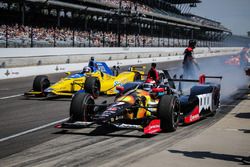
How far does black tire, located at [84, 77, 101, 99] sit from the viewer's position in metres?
14.7

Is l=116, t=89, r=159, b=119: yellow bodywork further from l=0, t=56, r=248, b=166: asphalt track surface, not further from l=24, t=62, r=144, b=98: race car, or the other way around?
l=24, t=62, r=144, b=98: race car

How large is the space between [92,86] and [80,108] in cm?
527

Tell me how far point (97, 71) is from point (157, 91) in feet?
21.7

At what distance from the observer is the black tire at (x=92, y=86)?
1474 centimetres

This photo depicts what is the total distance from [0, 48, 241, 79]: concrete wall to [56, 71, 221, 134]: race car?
14.4 m

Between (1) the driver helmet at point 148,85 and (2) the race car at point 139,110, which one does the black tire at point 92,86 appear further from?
(1) the driver helmet at point 148,85

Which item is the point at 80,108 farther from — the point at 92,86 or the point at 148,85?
the point at 92,86

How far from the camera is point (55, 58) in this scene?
30.2 meters

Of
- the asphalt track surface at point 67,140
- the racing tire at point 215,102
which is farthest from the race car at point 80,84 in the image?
the racing tire at point 215,102

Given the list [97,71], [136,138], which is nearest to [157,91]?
[136,138]

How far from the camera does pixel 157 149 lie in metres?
7.64

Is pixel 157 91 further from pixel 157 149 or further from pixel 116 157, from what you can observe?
pixel 116 157

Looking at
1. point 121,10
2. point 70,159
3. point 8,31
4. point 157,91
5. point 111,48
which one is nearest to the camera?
point 70,159

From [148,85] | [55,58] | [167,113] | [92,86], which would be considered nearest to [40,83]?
[92,86]
